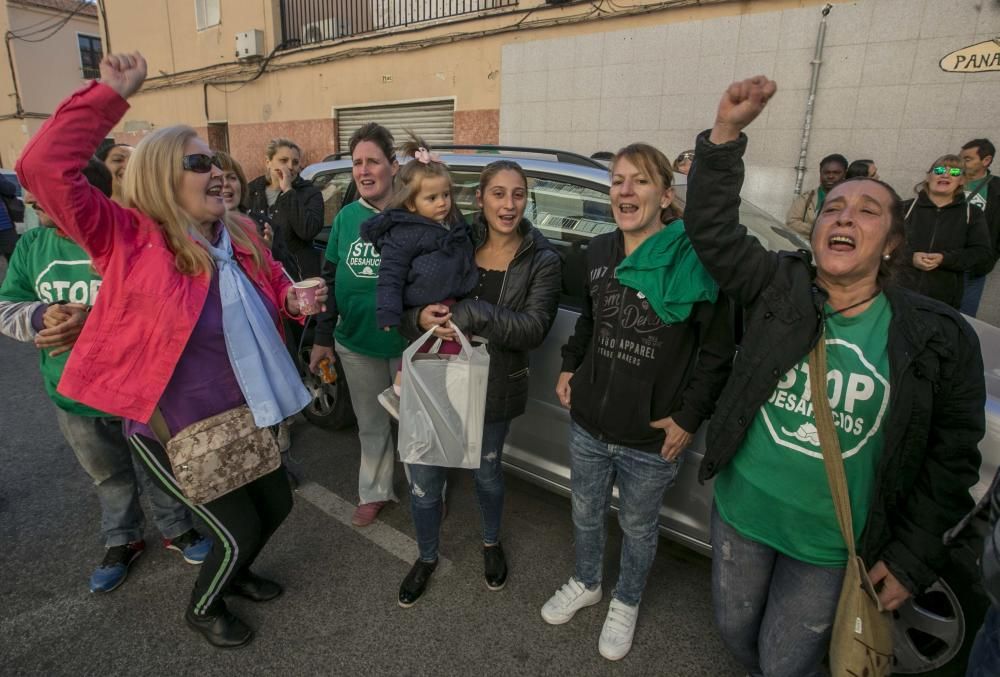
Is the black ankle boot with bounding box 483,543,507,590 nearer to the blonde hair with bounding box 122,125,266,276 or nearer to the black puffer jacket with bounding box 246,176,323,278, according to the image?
the blonde hair with bounding box 122,125,266,276

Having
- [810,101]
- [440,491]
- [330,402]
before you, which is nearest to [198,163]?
[440,491]

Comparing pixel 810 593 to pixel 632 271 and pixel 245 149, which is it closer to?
pixel 632 271

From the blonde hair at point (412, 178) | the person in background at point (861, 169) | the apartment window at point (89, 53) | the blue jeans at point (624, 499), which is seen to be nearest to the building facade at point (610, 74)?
the person in background at point (861, 169)

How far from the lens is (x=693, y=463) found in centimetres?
235

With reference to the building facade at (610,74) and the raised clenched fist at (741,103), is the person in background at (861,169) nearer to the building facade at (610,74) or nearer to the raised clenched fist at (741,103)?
the building facade at (610,74)

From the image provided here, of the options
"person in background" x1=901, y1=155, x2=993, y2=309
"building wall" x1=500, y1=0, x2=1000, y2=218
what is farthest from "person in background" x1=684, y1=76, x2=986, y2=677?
"building wall" x1=500, y1=0, x2=1000, y2=218

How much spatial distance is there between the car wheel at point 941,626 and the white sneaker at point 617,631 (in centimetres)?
87

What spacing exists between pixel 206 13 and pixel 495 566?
15.4 meters

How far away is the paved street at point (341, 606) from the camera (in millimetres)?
2184

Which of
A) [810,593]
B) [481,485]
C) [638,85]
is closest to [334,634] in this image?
[481,485]

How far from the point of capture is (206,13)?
44.2 feet

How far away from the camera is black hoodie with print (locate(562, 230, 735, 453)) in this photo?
6.08ft

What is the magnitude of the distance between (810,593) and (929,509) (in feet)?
1.26

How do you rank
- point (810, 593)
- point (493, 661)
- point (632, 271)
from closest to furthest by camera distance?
point (810, 593) < point (632, 271) < point (493, 661)
